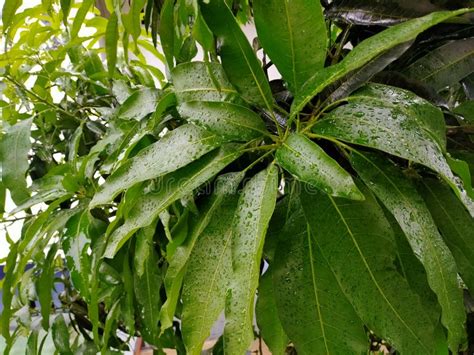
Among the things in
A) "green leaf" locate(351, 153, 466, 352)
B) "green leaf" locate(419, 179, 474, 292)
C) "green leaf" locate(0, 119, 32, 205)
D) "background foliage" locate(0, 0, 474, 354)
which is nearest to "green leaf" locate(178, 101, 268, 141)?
"background foliage" locate(0, 0, 474, 354)

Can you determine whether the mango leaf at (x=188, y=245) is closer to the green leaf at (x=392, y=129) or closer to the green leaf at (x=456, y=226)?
the green leaf at (x=392, y=129)

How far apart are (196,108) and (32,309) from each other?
804 mm

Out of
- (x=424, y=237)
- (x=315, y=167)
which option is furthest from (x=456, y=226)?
(x=315, y=167)

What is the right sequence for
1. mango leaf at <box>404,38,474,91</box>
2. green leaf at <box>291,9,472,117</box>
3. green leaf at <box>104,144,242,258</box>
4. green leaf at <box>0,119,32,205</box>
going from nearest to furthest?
green leaf at <box>291,9,472,117</box>, green leaf at <box>104,144,242,258</box>, mango leaf at <box>404,38,474,91</box>, green leaf at <box>0,119,32,205</box>

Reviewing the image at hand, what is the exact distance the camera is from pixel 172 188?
494mm

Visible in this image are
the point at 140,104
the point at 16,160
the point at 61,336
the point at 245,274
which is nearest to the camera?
the point at 245,274

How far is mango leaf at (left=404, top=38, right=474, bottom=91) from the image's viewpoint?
579 mm

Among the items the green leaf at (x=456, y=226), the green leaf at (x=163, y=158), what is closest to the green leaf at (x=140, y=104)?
the green leaf at (x=163, y=158)

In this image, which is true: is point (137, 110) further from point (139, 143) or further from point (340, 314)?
point (340, 314)

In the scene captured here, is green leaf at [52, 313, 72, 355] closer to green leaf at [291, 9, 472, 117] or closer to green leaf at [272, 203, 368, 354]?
green leaf at [272, 203, 368, 354]

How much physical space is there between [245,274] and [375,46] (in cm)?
23

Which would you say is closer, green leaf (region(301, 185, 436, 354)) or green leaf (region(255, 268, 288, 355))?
green leaf (region(301, 185, 436, 354))

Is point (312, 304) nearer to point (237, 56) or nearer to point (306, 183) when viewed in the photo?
point (306, 183)

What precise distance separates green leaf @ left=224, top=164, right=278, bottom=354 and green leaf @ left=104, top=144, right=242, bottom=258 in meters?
0.07
